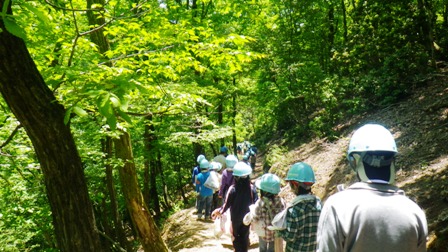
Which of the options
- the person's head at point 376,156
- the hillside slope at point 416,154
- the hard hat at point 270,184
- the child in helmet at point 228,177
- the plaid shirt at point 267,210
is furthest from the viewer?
the child in helmet at point 228,177

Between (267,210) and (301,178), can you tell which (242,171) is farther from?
(301,178)

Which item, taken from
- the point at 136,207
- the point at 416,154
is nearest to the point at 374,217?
the point at 136,207

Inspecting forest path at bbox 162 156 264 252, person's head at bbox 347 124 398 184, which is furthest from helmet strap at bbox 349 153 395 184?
forest path at bbox 162 156 264 252

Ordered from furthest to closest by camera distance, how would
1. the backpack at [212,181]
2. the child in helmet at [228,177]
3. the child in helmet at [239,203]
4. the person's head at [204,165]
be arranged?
the person's head at [204,165]
the backpack at [212,181]
the child in helmet at [228,177]
the child in helmet at [239,203]

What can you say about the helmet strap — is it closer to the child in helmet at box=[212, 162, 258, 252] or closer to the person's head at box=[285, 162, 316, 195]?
the person's head at box=[285, 162, 316, 195]

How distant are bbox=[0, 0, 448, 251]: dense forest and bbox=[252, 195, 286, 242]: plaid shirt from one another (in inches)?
79.2

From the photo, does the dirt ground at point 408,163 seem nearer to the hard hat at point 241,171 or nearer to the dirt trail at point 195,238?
the dirt trail at point 195,238

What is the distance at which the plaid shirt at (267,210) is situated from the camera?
14.8 feet

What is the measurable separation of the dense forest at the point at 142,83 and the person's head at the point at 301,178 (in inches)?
73.1

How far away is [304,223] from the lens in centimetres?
330

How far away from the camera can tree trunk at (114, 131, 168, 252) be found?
22.1 ft

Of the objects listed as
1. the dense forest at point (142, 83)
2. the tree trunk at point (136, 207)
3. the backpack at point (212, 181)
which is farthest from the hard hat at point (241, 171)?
the backpack at point (212, 181)

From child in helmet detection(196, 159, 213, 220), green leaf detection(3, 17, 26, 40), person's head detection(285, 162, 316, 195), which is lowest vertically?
child in helmet detection(196, 159, 213, 220)

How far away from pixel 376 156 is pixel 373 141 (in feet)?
0.29
